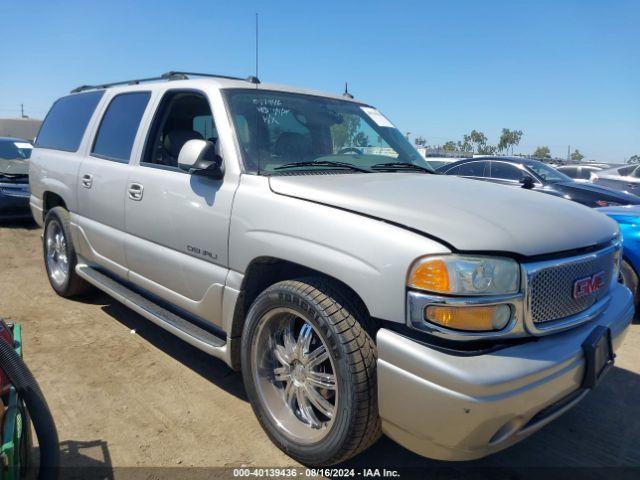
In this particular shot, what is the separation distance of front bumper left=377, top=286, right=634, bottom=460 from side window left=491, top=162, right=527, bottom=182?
679cm

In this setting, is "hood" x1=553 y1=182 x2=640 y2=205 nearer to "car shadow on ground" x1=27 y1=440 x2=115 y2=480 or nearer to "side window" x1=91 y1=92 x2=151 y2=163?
"side window" x1=91 y1=92 x2=151 y2=163

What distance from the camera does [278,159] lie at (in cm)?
302

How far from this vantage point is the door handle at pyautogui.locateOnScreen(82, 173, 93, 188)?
4.24 meters

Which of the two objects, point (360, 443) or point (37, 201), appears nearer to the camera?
point (360, 443)

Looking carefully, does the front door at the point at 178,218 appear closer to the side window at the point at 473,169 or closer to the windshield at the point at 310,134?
the windshield at the point at 310,134

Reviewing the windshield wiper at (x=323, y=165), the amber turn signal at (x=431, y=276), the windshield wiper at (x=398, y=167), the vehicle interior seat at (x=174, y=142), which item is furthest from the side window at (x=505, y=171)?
the amber turn signal at (x=431, y=276)

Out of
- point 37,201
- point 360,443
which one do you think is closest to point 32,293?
point 37,201

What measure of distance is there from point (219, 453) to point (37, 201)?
161 inches

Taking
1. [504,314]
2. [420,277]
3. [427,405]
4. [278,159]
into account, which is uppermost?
[278,159]

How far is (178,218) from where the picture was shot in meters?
3.19

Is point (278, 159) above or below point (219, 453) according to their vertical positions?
above

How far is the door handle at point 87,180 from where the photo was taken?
4.24m

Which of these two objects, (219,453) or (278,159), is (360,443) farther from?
(278,159)

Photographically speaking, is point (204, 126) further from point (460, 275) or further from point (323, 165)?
point (460, 275)
